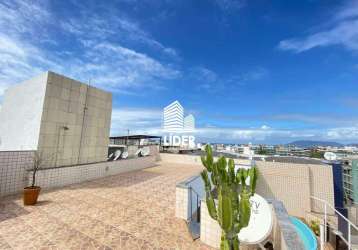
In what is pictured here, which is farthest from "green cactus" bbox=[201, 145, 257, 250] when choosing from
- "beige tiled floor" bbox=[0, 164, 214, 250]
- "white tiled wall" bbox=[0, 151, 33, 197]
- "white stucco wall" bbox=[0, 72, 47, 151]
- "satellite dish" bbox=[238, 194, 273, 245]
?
"white stucco wall" bbox=[0, 72, 47, 151]

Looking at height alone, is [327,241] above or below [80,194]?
below

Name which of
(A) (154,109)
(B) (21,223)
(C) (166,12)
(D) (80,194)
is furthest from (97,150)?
(A) (154,109)

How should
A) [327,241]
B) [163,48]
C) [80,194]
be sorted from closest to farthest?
1. [80,194]
2. [327,241]
3. [163,48]

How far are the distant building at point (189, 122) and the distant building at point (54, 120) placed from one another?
53.2ft

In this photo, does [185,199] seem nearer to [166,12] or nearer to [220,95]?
[166,12]

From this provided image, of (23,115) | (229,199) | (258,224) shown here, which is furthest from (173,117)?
(229,199)

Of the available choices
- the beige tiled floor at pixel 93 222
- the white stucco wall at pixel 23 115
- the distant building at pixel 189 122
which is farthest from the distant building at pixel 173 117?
the beige tiled floor at pixel 93 222

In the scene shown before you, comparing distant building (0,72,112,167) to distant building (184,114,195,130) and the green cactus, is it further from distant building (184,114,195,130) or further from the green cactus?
distant building (184,114,195,130)

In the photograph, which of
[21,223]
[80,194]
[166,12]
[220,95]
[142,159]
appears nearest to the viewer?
[21,223]

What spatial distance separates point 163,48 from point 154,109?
21223mm

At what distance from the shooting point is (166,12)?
9.23 meters

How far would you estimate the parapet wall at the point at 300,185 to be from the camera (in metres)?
8.17

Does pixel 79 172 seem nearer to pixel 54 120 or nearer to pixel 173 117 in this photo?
pixel 54 120

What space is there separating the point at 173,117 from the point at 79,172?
1582 centimetres
